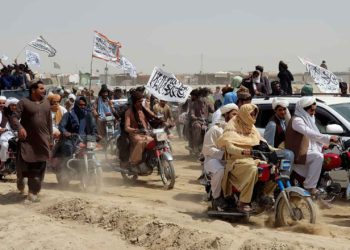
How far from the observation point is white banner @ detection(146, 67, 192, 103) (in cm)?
1388

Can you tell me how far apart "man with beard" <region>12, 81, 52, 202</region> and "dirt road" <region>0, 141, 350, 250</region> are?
1.35 ft

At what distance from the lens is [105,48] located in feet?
57.2

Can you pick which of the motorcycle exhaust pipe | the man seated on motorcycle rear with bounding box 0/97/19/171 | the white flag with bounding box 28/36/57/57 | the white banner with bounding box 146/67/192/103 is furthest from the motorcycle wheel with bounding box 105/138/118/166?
the white flag with bounding box 28/36/57/57

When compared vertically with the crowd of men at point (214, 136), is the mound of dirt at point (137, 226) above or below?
below

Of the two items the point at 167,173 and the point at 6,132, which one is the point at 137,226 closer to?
the point at 167,173

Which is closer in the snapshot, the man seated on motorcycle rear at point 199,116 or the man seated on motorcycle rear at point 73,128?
the man seated on motorcycle rear at point 73,128

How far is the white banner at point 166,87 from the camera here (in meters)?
13.9

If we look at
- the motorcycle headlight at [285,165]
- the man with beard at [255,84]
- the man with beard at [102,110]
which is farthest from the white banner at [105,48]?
the motorcycle headlight at [285,165]

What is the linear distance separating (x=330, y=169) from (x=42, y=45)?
52.9 ft

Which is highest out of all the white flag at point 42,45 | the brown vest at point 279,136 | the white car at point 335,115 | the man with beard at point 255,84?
the white flag at point 42,45

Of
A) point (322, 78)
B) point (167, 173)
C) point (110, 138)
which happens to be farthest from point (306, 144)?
point (322, 78)

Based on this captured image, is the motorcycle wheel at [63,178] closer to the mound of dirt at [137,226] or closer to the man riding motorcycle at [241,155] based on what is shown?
the mound of dirt at [137,226]

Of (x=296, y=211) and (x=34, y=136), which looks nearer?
(x=296, y=211)

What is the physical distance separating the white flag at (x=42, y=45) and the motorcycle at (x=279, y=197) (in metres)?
16.0
